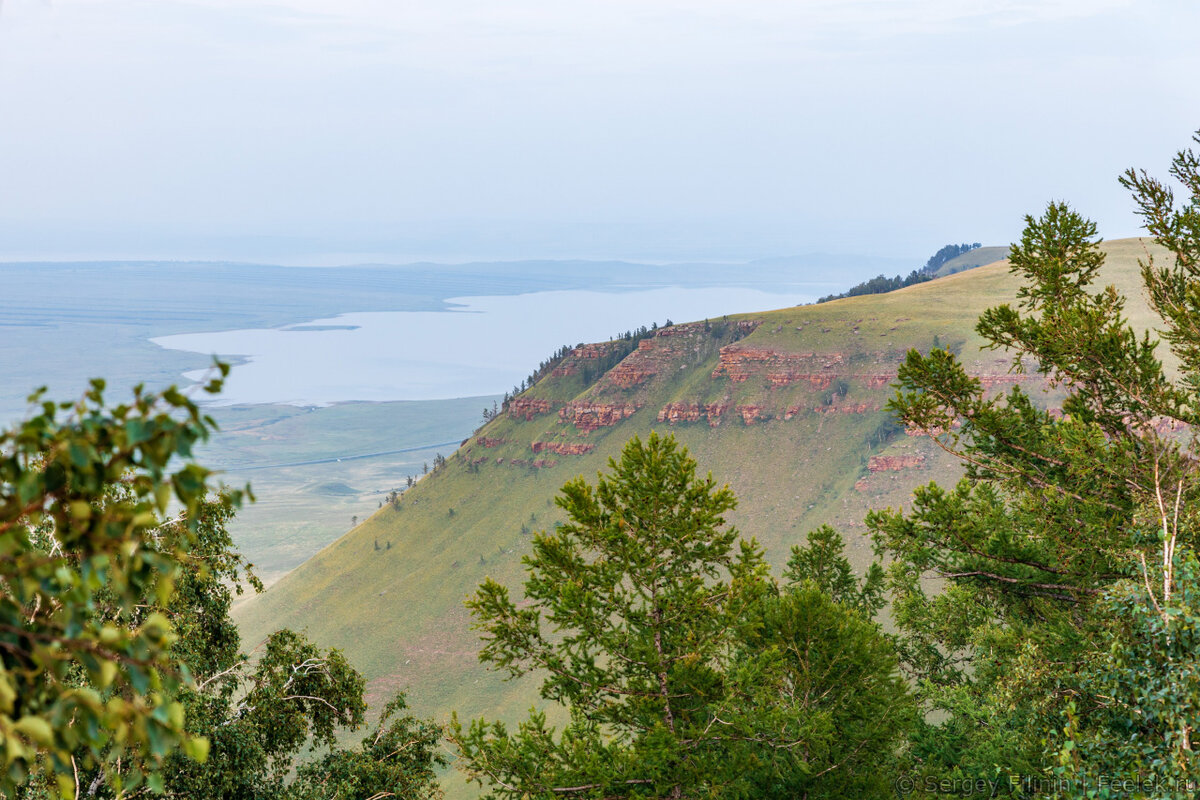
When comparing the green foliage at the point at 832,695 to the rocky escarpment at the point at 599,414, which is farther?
the rocky escarpment at the point at 599,414

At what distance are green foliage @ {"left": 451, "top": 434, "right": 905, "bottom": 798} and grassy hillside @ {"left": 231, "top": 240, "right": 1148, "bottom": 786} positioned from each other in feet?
309

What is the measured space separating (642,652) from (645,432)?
427ft

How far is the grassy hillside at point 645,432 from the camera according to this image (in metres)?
122

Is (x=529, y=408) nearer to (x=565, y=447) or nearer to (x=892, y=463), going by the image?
→ (x=565, y=447)

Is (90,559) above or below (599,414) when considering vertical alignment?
above

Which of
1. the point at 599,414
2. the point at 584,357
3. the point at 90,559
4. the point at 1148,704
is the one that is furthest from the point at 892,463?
the point at 90,559

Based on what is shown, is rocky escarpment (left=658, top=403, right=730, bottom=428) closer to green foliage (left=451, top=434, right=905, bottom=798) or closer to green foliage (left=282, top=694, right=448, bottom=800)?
green foliage (left=451, top=434, right=905, bottom=798)

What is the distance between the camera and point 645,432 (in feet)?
477

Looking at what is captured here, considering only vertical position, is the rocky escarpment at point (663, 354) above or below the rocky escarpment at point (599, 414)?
above

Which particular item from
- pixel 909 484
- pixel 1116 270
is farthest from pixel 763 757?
pixel 1116 270

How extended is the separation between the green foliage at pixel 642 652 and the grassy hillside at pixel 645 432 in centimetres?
9428

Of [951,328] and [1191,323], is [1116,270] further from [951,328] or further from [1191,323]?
[1191,323]

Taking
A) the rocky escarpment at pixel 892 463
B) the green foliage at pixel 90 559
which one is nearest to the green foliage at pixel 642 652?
the green foliage at pixel 90 559

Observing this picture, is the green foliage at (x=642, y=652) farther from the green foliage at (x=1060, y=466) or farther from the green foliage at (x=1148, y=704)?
the green foliage at (x=1148, y=704)
